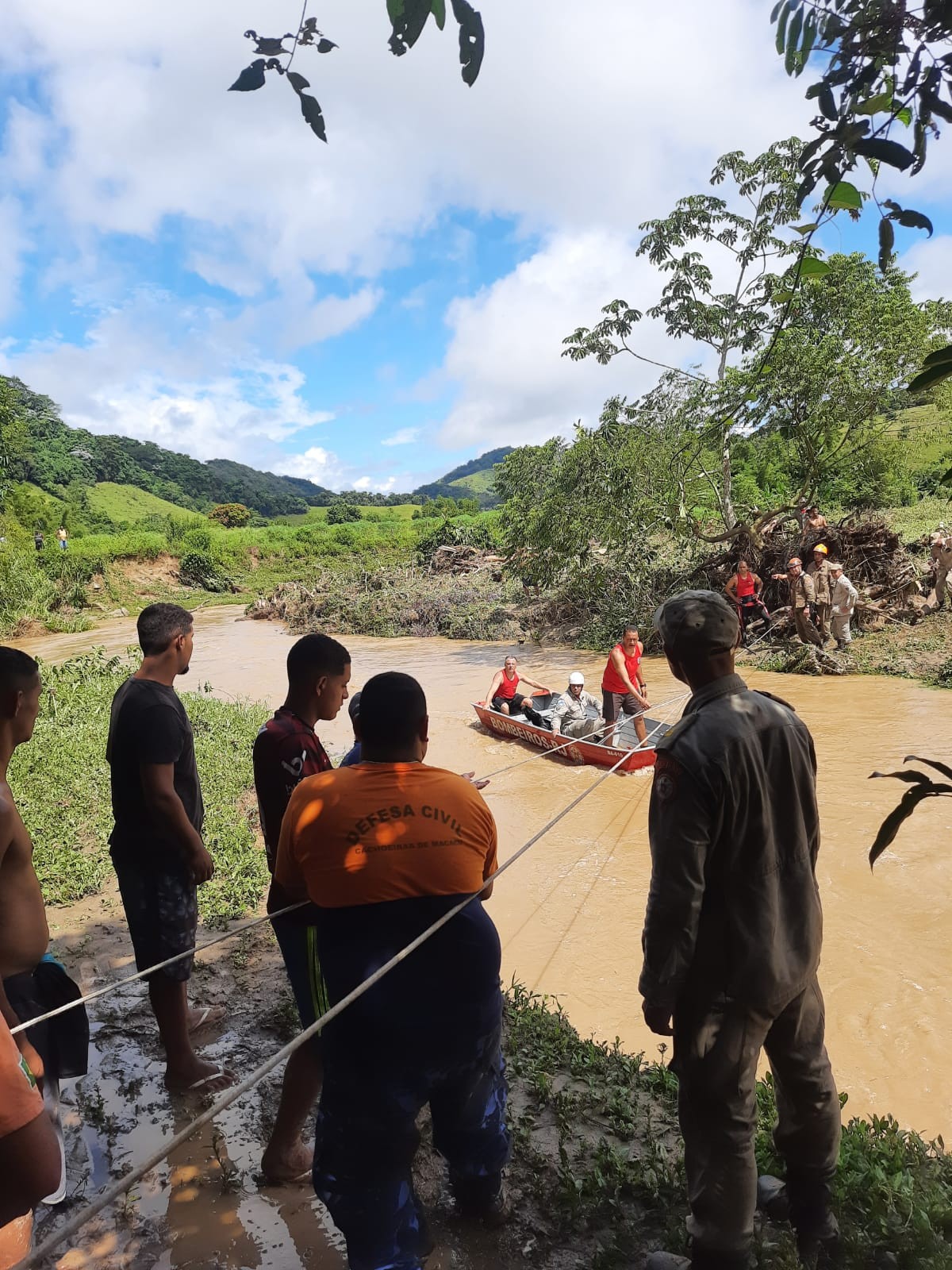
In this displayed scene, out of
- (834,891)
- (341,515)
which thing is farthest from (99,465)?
(834,891)

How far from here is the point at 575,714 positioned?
10453 mm

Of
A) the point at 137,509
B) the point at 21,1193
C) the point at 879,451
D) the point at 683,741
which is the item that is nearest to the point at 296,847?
the point at 21,1193

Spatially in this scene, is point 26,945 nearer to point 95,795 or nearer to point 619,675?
point 95,795

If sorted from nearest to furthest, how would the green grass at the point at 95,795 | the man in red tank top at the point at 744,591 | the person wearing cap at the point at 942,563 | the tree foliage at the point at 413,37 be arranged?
the tree foliage at the point at 413,37, the green grass at the point at 95,795, the man in red tank top at the point at 744,591, the person wearing cap at the point at 942,563

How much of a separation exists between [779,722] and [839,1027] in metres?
3.45

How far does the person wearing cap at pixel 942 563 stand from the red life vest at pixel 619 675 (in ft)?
27.6

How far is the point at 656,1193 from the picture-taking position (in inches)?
102

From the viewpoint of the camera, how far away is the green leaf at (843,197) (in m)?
1.80

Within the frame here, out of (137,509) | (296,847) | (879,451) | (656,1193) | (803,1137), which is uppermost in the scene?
(137,509)

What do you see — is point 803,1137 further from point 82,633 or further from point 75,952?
point 82,633

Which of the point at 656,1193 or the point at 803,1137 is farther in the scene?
the point at 656,1193

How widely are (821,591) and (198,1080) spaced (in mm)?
12961

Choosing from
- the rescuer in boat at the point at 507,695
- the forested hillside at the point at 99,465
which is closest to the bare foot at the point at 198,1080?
the rescuer in boat at the point at 507,695

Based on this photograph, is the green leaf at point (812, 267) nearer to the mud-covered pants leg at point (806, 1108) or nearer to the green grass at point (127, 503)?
the mud-covered pants leg at point (806, 1108)
